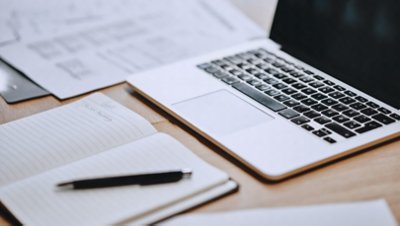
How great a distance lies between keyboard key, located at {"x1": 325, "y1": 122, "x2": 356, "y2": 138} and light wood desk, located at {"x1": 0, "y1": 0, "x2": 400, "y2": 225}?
0.03 metres

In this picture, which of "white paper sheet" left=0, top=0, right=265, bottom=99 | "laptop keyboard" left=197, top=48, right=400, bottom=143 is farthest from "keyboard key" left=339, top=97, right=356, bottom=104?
"white paper sheet" left=0, top=0, right=265, bottom=99

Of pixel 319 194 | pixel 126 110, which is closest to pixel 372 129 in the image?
pixel 319 194

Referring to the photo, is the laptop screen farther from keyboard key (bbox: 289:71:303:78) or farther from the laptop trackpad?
the laptop trackpad

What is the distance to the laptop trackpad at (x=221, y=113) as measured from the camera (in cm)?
78

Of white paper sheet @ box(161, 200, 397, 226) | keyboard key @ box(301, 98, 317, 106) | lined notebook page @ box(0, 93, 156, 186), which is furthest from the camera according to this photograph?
keyboard key @ box(301, 98, 317, 106)

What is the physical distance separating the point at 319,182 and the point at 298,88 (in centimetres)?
21

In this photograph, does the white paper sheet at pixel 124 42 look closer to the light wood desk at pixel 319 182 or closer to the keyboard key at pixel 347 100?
the light wood desk at pixel 319 182

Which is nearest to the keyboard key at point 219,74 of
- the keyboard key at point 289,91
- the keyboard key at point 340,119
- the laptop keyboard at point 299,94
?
the laptop keyboard at point 299,94

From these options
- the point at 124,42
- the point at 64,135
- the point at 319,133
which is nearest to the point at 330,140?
the point at 319,133

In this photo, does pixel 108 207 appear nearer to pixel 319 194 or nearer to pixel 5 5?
pixel 319 194

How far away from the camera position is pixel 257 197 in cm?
67

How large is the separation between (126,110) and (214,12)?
460 mm

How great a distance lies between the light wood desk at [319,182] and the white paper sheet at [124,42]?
0.75 ft

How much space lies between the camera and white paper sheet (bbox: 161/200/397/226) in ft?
2.02
